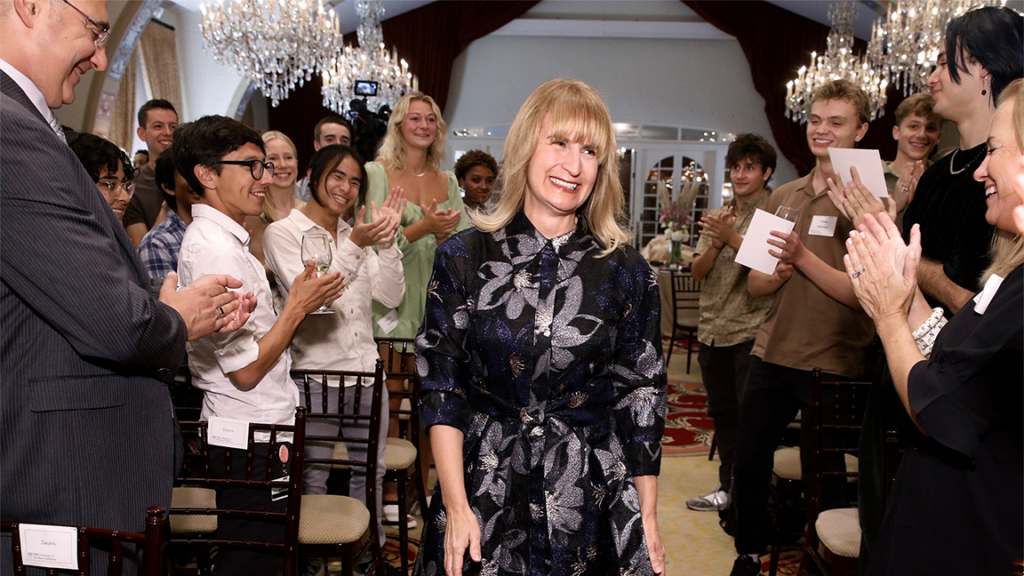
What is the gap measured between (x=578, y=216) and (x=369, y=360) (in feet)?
4.52

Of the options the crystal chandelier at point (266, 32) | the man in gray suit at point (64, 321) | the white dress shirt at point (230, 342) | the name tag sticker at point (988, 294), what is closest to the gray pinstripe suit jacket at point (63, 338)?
the man in gray suit at point (64, 321)

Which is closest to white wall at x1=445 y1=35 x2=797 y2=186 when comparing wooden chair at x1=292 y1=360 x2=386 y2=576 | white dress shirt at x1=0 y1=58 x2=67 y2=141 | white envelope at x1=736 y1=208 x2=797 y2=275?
white envelope at x1=736 y1=208 x2=797 y2=275

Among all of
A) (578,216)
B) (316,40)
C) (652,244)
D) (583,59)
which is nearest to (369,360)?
(578,216)

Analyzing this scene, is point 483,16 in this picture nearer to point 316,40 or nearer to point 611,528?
point 316,40

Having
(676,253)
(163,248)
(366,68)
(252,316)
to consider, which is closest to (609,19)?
(366,68)

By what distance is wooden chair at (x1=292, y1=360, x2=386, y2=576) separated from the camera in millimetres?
2156

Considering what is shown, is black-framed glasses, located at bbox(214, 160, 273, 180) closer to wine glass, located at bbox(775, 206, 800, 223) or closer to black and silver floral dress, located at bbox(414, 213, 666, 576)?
black and silver floral dress, located at bbox(414, 213, 666, 576)

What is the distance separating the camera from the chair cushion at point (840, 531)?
Result: 6.96ft

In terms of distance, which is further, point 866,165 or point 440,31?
point 440,31

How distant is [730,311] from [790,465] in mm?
829

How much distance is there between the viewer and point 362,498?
2.84 metres

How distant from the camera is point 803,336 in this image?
8.91 feet

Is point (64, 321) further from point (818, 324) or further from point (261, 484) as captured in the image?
point (818, 324)

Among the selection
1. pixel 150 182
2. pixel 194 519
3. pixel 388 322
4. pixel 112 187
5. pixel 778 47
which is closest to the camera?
pixel 194 519
